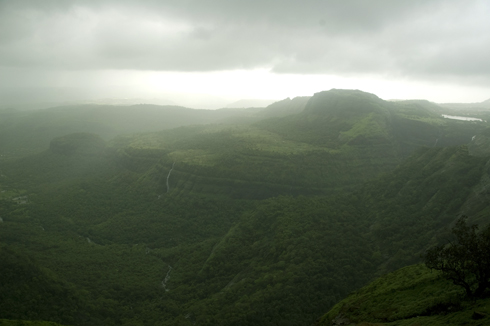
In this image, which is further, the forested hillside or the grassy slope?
the forested hillside

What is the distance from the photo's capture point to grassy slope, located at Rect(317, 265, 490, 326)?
3048 centimetres

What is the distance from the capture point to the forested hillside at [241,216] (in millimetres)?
64625

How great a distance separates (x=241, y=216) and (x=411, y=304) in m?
71.5

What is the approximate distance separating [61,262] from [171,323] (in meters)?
41.0

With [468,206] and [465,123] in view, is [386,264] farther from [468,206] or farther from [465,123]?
[465,123]

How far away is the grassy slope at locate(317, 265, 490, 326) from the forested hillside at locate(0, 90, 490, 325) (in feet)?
44.2

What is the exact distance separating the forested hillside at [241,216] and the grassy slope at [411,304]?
13.5 metres

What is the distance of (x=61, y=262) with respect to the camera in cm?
8431

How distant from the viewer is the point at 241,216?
10669 centimetres

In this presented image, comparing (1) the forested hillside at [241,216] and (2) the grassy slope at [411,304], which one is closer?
(2) the grassy slope at [411,304]

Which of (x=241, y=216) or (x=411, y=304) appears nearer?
(x=411, y=304)

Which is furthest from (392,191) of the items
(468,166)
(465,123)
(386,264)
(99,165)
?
(99,165)

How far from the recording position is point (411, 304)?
38.4m

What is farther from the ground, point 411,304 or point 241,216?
point 411,304
